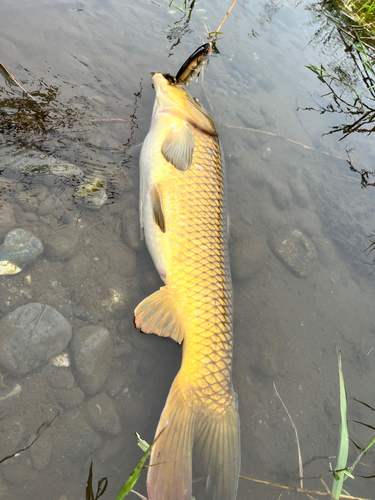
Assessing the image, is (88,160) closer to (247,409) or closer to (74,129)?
(74,129)

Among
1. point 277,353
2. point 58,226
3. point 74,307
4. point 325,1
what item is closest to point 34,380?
point 74,307

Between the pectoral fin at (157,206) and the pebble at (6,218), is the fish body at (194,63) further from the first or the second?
the pebble at (6,218)

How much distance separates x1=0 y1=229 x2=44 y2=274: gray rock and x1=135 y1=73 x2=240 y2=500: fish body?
3.12 ft

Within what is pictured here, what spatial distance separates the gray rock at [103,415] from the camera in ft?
7.04

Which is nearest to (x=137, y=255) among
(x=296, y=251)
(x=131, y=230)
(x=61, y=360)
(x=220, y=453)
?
(x=131, y=230)

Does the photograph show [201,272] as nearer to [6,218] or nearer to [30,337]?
[30,337]

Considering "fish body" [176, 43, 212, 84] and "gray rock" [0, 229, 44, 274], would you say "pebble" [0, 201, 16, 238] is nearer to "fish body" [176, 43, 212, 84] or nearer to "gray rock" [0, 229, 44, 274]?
"gray rock" [0, 229, 44, 274]

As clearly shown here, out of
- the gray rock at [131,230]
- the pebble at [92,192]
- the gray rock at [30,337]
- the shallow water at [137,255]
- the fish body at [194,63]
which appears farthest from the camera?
the fish body at [194,63]

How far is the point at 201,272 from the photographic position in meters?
2.41

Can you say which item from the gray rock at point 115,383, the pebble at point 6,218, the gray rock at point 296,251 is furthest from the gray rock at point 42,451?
the gray rock at point 296,251

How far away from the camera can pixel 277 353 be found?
301cm

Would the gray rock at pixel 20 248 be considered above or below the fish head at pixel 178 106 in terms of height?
below

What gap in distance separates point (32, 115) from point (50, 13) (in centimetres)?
218

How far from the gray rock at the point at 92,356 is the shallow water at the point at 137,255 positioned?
5 cm
